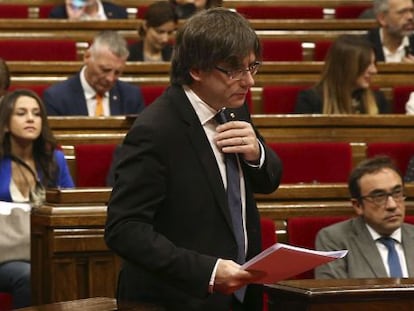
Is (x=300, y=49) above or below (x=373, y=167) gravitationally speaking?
above

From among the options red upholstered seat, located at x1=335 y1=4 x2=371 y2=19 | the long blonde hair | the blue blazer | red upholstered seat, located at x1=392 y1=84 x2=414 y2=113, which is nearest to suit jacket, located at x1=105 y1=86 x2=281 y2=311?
the blue blazer

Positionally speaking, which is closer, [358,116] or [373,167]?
[373,167]

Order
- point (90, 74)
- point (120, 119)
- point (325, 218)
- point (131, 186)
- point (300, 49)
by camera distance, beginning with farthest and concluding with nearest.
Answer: point (300, 49) < point (90, 74) < point (120, 119) < point (325, 218) < point (131, 186)

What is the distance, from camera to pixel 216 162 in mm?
1115

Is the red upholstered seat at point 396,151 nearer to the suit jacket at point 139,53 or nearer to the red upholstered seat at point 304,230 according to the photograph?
the red upholstered seat at point 304,230

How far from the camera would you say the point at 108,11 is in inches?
139

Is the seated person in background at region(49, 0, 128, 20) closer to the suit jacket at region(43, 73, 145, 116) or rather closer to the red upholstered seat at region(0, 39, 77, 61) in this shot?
A: the red upholstered seat at region(0, 39, 77, 61)

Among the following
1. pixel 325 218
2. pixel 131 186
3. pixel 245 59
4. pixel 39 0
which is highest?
pixel 39 0

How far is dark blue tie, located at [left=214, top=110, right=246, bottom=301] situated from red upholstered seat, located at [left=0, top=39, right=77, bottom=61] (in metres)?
2.00

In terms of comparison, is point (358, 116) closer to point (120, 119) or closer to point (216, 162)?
point (120, 119)

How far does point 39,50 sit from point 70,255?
1577 millimetres

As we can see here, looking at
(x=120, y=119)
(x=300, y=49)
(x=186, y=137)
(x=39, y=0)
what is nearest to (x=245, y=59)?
(x=186, y=137)

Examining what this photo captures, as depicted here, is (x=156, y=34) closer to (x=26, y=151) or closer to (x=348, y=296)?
(x=26, y=151)

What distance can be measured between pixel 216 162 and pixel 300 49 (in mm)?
2165
